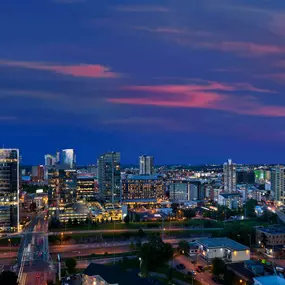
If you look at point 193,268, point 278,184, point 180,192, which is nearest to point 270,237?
point 193,268

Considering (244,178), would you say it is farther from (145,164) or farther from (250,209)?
(250,209)

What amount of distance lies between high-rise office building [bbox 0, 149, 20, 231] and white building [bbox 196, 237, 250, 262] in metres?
8.64

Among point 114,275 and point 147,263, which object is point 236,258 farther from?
point 114,275

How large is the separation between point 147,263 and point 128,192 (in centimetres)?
1794

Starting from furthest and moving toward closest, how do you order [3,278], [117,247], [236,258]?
[117,247], [236,258], [3,278]

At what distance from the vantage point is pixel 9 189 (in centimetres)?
1744

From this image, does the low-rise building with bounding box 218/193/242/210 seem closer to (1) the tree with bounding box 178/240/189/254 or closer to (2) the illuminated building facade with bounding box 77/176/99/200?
(2) the illuminated building facade with bounding box 77/176/99/200

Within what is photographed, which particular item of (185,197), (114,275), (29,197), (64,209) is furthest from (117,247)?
(185,197)

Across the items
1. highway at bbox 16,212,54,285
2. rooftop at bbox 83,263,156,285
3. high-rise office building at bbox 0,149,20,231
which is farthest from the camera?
high-rise office building at bbox 0,149,20,231

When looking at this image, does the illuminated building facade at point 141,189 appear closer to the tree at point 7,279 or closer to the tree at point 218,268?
the tree at point 218,268

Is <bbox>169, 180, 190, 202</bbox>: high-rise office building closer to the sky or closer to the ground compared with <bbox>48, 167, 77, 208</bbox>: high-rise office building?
closer to the ground

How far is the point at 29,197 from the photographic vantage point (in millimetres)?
25312

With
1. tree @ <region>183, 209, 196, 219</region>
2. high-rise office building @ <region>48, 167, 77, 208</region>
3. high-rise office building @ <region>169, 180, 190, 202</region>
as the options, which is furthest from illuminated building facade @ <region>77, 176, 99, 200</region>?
tree @ <region>183, 209, 196, 219</region>

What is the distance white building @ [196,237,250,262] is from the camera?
11.3 m
